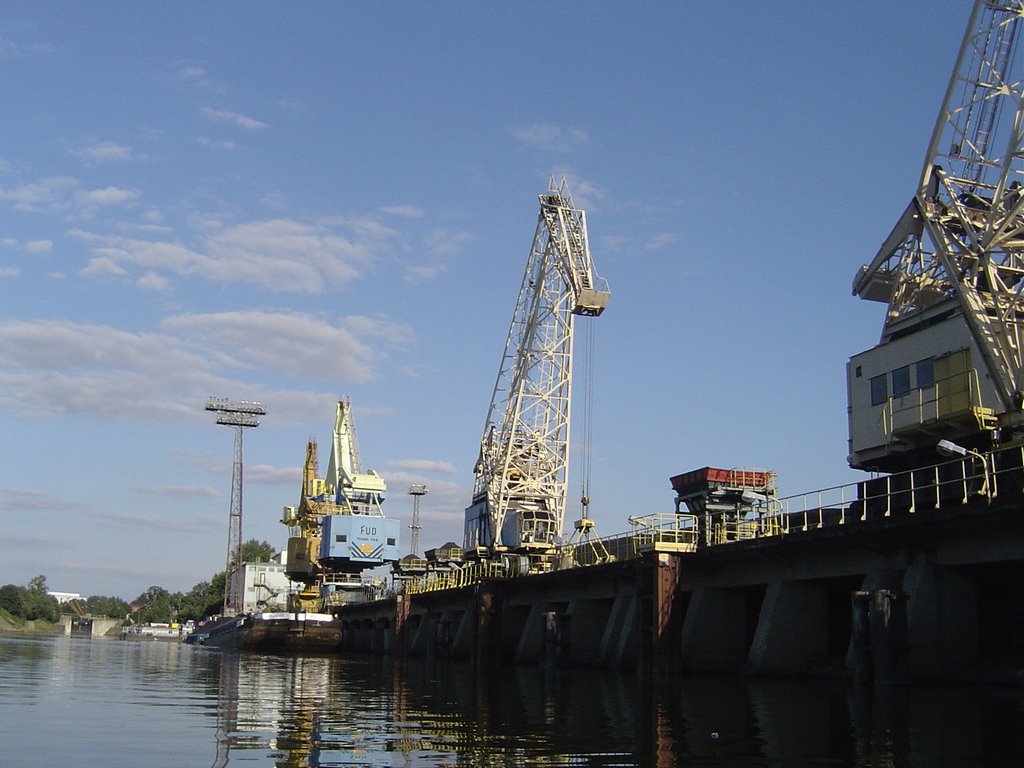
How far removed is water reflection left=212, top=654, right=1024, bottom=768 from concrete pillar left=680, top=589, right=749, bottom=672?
535cm

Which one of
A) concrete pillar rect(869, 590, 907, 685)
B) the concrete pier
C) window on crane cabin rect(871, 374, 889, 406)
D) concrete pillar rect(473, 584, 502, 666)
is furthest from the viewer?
concrete pillar rect(473, 584, 502, 666)

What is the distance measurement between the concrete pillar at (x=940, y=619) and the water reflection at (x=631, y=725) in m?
1.16

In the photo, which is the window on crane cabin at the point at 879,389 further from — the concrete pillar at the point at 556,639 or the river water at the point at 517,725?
the concrete pillar at the point at 556,639

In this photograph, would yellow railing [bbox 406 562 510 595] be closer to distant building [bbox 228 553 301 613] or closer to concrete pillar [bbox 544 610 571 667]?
concrete pillar [bbox 544 610 571 667]

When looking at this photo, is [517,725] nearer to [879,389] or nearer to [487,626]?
[879,389]

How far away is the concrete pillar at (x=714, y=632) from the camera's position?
42875 mm

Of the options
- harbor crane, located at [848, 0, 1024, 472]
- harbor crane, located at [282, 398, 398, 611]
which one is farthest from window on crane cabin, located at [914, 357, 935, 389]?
harbor crane, located at [282, 398, 398, 611]

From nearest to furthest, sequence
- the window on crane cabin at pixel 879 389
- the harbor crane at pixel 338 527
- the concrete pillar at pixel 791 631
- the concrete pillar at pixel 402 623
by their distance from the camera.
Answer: the concrete pillar at pixel 791 631 < the window on crane cabin at pixel 879 389 < the concrete pillar at pixel 402 623 < the harbor crane at pixel 338 527

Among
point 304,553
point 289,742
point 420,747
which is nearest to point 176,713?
point 289,742

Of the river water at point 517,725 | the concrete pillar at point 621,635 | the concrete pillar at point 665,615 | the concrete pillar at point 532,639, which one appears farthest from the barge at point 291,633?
the concrete pillar at point 665,615

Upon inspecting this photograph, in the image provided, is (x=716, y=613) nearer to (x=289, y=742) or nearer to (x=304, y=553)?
(x=289, y=742)

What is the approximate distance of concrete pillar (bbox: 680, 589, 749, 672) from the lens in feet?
141

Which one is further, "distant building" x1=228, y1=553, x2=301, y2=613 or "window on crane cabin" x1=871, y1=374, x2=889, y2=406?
"distant building" x1=228, y1=553, x2=301, y2=613

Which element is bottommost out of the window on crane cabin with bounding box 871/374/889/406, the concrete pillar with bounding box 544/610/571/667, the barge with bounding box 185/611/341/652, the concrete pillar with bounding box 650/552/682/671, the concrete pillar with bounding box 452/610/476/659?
the barge with bounding box 185/611/341/652
